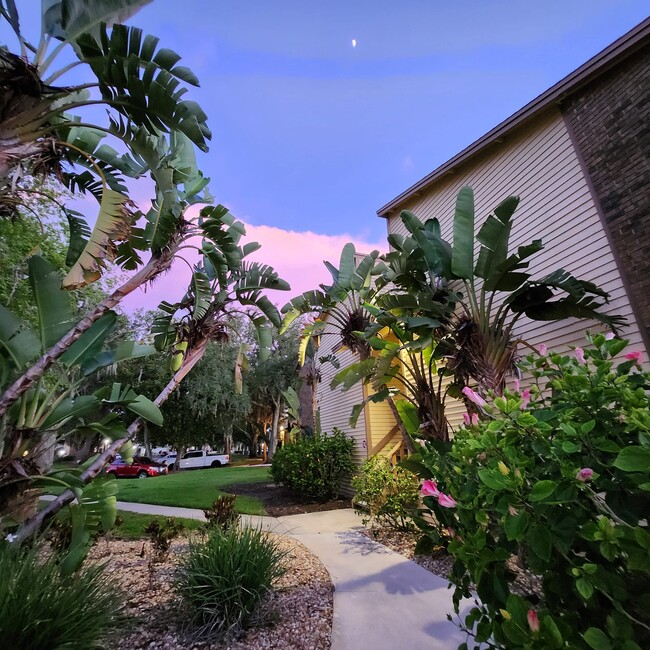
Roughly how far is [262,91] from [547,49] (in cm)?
718

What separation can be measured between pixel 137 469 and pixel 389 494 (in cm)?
2212

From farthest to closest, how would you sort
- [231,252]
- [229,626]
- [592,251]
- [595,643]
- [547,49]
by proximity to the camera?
[547,49]
[231,252]
[592,251]
[229,626]
[595,643]

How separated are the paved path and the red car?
67.3 ft

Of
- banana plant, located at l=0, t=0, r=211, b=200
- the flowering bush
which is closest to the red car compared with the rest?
banana plant, located at l=0, t=0, r=211, b=200

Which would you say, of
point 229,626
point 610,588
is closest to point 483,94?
point 610,588

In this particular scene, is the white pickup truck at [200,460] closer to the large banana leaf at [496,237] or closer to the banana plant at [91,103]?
the banana plant at [91,103]

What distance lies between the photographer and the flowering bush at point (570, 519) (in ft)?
3.22

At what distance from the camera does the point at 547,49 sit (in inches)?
290

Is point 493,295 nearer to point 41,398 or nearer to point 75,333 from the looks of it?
point 75,333

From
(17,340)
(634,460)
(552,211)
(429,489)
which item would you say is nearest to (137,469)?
(17,340)

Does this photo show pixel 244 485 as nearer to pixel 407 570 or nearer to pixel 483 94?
pixel 407 570

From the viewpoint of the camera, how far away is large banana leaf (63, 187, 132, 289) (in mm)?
3639

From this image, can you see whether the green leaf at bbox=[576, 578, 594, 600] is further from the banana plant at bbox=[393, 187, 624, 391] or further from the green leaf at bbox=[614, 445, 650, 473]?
the banana plant at bbox=[393, 187, 624, 391]

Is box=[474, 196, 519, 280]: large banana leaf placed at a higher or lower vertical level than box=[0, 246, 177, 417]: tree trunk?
higher
